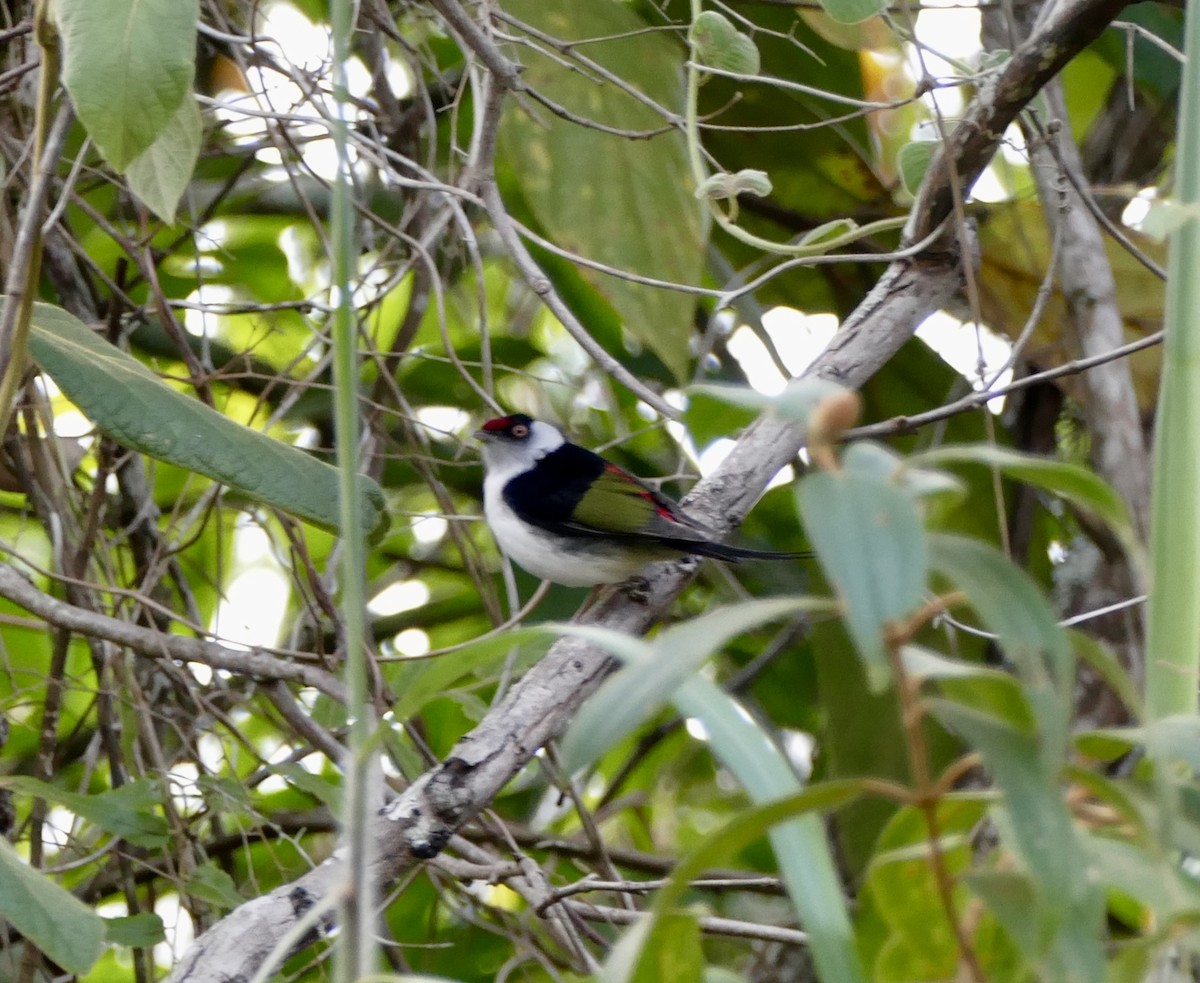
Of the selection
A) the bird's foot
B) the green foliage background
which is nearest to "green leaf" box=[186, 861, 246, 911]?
the green foliage background

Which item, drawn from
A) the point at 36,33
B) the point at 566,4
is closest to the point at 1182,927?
the point at 36,33

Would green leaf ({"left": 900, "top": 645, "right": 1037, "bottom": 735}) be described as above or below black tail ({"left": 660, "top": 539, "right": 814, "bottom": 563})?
above

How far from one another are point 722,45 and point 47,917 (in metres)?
1.79

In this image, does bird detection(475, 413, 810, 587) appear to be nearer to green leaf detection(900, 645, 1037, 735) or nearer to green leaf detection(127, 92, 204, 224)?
green leaf detection(127, 92, 204, 224)

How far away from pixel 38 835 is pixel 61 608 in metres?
0.62

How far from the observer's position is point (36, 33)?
69.1 inches

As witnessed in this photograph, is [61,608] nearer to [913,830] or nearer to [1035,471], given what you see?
[913,830]

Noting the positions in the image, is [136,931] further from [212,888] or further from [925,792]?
[925,792]

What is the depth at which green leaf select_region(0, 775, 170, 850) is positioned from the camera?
7.72 feet

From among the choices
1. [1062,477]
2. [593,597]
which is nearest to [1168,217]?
[1062,477]

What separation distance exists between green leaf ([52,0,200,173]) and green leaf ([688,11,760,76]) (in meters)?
1.04

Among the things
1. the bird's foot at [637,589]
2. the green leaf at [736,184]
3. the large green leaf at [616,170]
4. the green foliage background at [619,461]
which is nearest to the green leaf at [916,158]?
the green foliage background at [619,461]

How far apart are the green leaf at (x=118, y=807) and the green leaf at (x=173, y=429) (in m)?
0.66

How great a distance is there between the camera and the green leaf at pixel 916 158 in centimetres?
253
